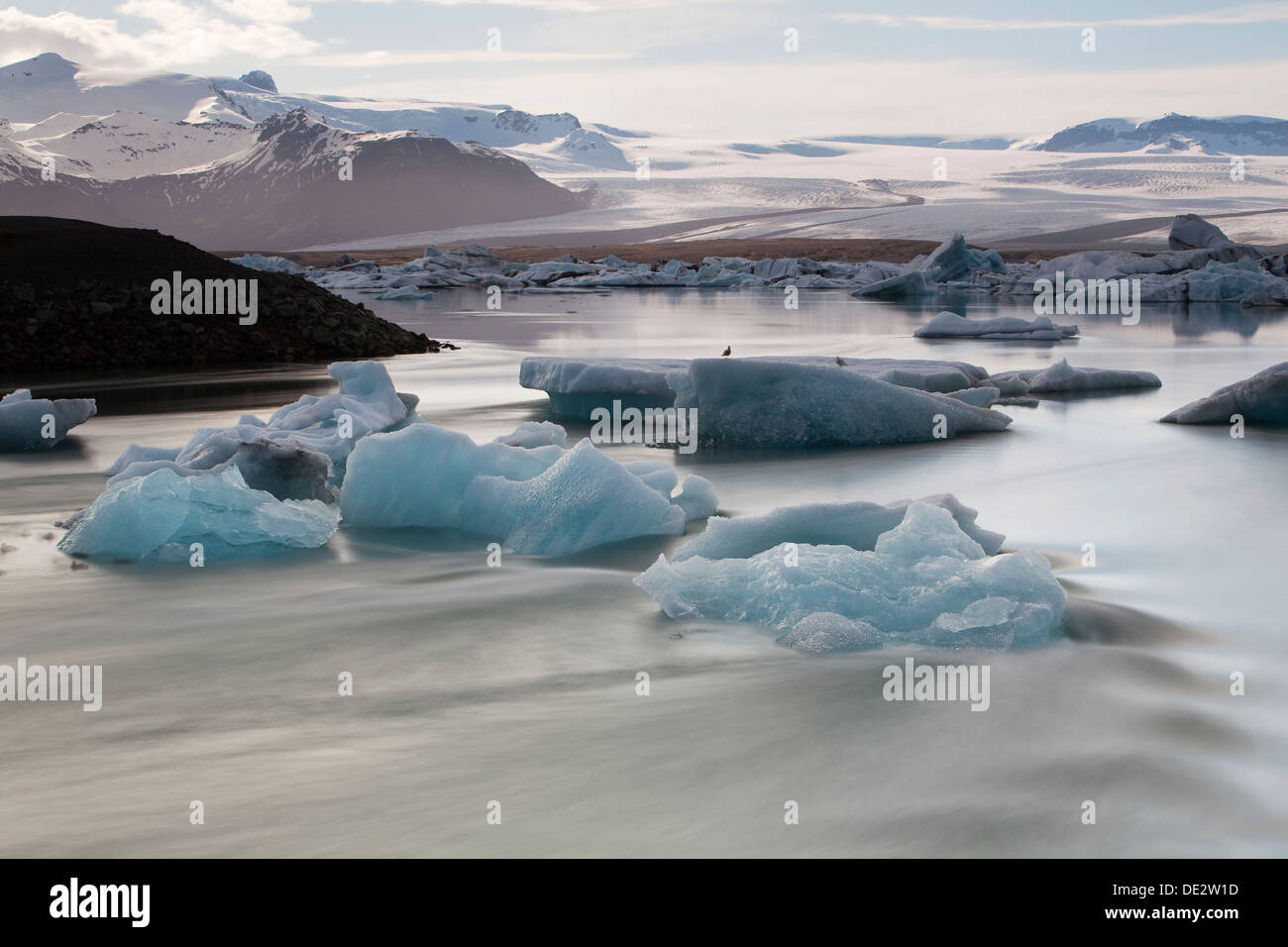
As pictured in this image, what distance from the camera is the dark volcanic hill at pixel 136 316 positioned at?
14062 mm

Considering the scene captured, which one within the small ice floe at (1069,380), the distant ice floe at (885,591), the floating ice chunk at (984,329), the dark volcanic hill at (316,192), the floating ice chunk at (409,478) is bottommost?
the distant ice floe at (885,591)

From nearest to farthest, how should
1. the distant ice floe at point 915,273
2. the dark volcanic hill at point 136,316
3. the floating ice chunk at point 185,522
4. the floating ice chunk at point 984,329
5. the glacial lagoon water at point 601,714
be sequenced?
the glacial lagoon water at point 601,714, the floating ice chunk at point 185,522, the dark volcanic hill at point 136,316, the floating ice chunk at point 984,329, the distant ice floe at point 915,273

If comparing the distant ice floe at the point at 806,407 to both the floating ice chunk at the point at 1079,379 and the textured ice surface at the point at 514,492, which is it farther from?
the floating ice chunk at the point at 1079,379

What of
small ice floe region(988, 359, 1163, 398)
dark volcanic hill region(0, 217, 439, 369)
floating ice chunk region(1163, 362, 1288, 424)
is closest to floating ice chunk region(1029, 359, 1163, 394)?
small ice floe region(988, 359, 1163, 398)

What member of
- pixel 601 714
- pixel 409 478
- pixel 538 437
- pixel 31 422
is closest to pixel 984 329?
pixel 538 437

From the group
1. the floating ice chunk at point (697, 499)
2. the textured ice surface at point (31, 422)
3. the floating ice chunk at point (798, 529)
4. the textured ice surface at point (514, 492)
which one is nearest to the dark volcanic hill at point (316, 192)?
the textured ice surface at point (31, 422)

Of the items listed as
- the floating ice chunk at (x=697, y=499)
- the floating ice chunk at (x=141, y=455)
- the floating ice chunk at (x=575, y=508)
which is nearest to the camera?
the floating ice chunk at (x=575, y=508)

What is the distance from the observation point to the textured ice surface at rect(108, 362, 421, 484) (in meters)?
6.12

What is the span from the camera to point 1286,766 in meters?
2.93

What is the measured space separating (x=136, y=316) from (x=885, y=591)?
1299 cm

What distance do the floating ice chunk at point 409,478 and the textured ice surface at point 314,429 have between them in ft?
0.95

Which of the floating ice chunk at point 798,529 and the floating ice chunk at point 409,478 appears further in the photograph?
the floating ice chunk at point 409,478

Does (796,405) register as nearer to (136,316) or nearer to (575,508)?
(575,508)

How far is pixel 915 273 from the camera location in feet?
112
